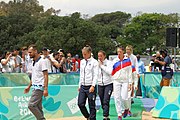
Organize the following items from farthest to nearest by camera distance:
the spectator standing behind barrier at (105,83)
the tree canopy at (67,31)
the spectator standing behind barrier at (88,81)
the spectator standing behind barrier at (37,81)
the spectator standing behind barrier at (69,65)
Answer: the tree canopy at (67,31) → the spectator standing behind barrier at (69,65) → the spectator standing behind barrier at (105,83) → the spectator standing behind barrier at (88,81) → the spectator standing behind barrier at (37,81)

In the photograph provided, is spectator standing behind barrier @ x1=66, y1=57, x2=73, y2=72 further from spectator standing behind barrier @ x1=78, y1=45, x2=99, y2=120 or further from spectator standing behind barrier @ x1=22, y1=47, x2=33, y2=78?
spectator standing behind barrier @ x1=78, y1=45, x2=99, y2=120

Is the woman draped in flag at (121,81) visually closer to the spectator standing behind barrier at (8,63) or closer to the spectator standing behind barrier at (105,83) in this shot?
the spectator standing behind barrier at (105,83)

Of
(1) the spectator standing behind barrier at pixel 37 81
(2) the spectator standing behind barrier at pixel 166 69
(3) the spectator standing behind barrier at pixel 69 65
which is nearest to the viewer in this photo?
(1) the spectator standing behind barrier at pixel 37 81

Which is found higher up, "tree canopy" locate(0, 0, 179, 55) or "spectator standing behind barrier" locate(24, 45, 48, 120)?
"tree canopy" locate(0, 0, 179, 55)

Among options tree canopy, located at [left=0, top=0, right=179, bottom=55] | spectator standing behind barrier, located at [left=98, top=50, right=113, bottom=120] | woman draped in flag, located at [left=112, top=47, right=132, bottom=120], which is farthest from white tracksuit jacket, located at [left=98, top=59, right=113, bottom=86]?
tree canopy, located at [left=0, top=0, right=179, bottom=55]

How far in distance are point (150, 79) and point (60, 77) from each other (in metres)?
4.60

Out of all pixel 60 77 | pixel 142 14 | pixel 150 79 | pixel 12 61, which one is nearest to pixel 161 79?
pixel 150 79

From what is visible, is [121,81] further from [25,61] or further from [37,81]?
[25,61]

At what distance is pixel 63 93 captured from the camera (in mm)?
11617

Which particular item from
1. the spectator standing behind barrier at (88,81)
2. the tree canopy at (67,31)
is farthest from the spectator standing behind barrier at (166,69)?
the tree canopy at (67,31)

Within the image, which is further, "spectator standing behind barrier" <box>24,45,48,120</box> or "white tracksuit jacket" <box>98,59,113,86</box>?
"white tracksuit jacket" <box>98,59,113,86</box>

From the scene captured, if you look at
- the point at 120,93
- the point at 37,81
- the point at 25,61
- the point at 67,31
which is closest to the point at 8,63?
the point at 25,61

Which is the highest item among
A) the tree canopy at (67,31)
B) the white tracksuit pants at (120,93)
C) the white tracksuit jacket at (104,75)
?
the tree canopy at (67,31)

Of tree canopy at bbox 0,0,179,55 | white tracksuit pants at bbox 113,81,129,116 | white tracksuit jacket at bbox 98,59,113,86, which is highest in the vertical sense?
tree canopy at bbox 0,0,179,55
